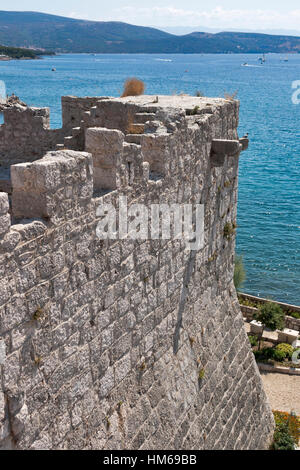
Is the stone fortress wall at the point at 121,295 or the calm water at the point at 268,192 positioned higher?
the stone fortress wall at the point at 121,295

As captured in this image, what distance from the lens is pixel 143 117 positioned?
7.16 meters

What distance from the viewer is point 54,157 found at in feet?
14.9

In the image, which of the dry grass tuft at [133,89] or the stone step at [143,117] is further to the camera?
the dry grass tuft at [133,89]

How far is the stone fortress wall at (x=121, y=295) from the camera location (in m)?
4.25

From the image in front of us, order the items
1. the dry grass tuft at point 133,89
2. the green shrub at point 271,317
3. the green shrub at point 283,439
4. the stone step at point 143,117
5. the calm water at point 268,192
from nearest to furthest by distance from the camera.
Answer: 1. the stone step at point 143,117
2. the dry grass tuft at point 133,89
3. the green shrub at point 283,439
4. the green shrub at point 271,317
5. the calm water at point 268,192

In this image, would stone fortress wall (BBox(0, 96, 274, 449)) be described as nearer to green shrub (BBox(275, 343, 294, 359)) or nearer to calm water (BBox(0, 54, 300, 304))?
calm water (BBox(0, 54, 300, 304))

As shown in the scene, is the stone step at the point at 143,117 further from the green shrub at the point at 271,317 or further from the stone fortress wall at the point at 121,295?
the green shrub at the point at 271,317

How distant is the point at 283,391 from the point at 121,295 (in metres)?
11.5

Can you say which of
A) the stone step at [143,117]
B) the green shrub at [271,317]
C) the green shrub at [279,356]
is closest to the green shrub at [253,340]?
the green shrub at [271,317]

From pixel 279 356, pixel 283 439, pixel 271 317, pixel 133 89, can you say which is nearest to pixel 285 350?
pixel 279 356

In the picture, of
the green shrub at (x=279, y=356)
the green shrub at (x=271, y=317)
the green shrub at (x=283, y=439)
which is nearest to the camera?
the green shrub at (x=283, y=439)

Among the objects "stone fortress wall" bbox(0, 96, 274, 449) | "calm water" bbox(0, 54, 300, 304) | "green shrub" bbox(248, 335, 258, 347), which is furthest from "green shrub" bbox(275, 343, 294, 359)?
"stone fortress wall" bbox(0, 96, 274, 449)

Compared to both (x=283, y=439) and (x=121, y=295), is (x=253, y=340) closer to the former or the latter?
(x=283, y=439)

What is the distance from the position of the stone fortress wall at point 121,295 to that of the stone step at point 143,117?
0.02m
